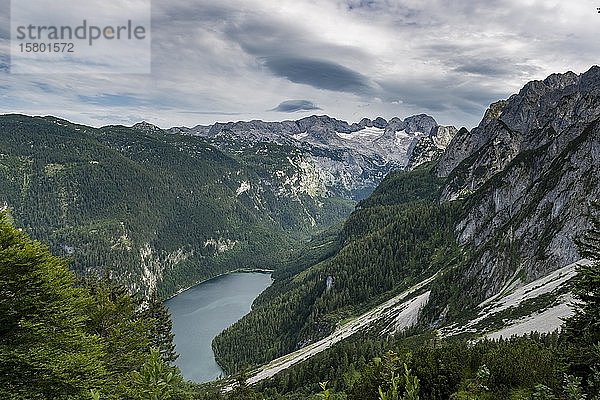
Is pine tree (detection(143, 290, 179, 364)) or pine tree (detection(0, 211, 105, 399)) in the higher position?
pine tree (detection(0, 211, 105, 399))

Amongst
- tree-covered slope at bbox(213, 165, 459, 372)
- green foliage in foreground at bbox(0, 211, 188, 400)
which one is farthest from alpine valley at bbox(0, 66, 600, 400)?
green foliage in foreground at bbox(0, 211, 188, 400)

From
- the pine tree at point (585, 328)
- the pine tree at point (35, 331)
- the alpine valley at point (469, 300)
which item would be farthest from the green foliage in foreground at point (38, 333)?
the pine tree at point (585, 328)

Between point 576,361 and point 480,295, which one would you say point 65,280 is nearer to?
point 576,361

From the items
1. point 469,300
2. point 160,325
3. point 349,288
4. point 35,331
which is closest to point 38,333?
point 35,331

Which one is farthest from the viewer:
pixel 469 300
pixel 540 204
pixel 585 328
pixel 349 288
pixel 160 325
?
pixel 349 288

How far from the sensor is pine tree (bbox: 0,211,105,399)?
1673 cm

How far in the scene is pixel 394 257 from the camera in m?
151

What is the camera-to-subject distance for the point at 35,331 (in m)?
17.6

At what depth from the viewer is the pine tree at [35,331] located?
54.9 feet

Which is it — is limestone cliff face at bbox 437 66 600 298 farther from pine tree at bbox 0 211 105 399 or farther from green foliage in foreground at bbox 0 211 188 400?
pine tree at bbox 0 211 105 399

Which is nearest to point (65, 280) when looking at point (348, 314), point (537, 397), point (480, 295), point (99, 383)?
point (99, 383)

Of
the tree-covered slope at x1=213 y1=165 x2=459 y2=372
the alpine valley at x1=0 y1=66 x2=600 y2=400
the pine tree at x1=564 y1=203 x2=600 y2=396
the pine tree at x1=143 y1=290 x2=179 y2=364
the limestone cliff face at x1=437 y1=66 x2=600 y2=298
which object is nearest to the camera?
the pine tree at x1=564 y1=203 x2=600 y2=396

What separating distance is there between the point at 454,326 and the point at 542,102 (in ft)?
533

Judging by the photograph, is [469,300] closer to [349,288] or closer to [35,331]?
[349,288]
